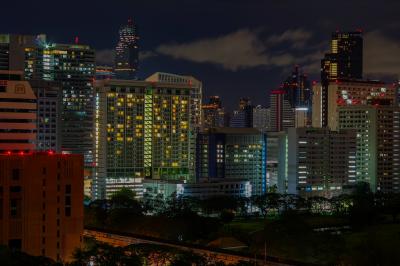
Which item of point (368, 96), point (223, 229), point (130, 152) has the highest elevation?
point (368, 96)

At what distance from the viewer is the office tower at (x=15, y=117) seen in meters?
45.8

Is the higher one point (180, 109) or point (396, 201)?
point (180, 109)

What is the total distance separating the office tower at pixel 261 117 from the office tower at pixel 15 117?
297ft

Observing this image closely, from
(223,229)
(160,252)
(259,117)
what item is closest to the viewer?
(160,252)

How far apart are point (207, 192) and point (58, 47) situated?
1480 inches

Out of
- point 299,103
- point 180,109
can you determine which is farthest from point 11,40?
point 299,103

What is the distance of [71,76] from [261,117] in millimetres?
48477

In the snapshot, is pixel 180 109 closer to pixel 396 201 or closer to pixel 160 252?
pixel 396 201

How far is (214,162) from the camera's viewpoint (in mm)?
76688

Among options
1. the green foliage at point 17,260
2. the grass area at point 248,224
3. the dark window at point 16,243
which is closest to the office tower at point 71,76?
the grass area at point 248,224

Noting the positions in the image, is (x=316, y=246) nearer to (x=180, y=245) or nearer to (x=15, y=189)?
(x=180, y=245)

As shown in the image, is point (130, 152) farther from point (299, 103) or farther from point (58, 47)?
point (299, 103)

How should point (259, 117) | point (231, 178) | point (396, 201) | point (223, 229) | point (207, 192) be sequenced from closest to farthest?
point (223, 229), point (396, 201), point (207, 192), point (231, 178), point (259, 117)

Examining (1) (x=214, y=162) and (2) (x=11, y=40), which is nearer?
(1) (x=214, y=162)
